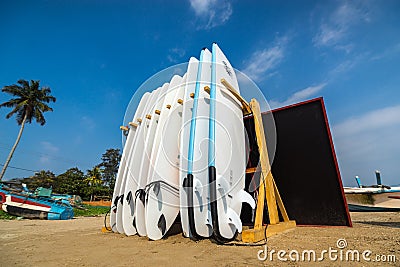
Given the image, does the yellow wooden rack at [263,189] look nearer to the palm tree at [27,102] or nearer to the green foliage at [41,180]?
the palm tree at [27,102]

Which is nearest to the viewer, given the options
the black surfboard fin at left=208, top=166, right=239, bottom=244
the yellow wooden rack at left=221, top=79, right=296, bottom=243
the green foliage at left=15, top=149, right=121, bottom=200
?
the black surfboard fin at left=208, top=166, right=239, bottom=244

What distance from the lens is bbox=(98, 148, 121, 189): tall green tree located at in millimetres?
44406

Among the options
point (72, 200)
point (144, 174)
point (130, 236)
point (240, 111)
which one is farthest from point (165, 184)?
point (72, 200)

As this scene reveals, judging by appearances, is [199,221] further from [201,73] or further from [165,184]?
[201,73]

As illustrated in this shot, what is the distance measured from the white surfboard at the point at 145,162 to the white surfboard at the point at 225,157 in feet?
3.53

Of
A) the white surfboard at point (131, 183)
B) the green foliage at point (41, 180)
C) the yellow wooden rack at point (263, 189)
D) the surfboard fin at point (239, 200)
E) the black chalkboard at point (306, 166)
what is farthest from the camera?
the green foliage at point (41, 180)

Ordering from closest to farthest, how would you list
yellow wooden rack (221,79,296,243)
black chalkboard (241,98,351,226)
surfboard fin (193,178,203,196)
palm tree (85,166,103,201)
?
1. surfboard fin (193,178,203,196)
2. yellow wooden rack (221,79,296,243)
3. black chalkboard (241,98,351,226)
4. palm tree (85,166,103,201)

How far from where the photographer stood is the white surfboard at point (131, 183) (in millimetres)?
3813

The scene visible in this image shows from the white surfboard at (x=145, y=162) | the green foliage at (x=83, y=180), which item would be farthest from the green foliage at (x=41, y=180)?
the white surfboard at (x=145, y=162)

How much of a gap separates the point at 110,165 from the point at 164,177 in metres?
46.0

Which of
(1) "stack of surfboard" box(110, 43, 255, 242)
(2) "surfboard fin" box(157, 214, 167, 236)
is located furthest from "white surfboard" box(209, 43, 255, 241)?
(2) "surfboard fin" box(157, 214, 167, 236)

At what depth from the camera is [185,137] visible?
3443mm

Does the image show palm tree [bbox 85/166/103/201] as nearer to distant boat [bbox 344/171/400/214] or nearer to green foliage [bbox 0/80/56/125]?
green foliage [bbox 0/80/56/125]

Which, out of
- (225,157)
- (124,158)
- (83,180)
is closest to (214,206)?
(225,157)
